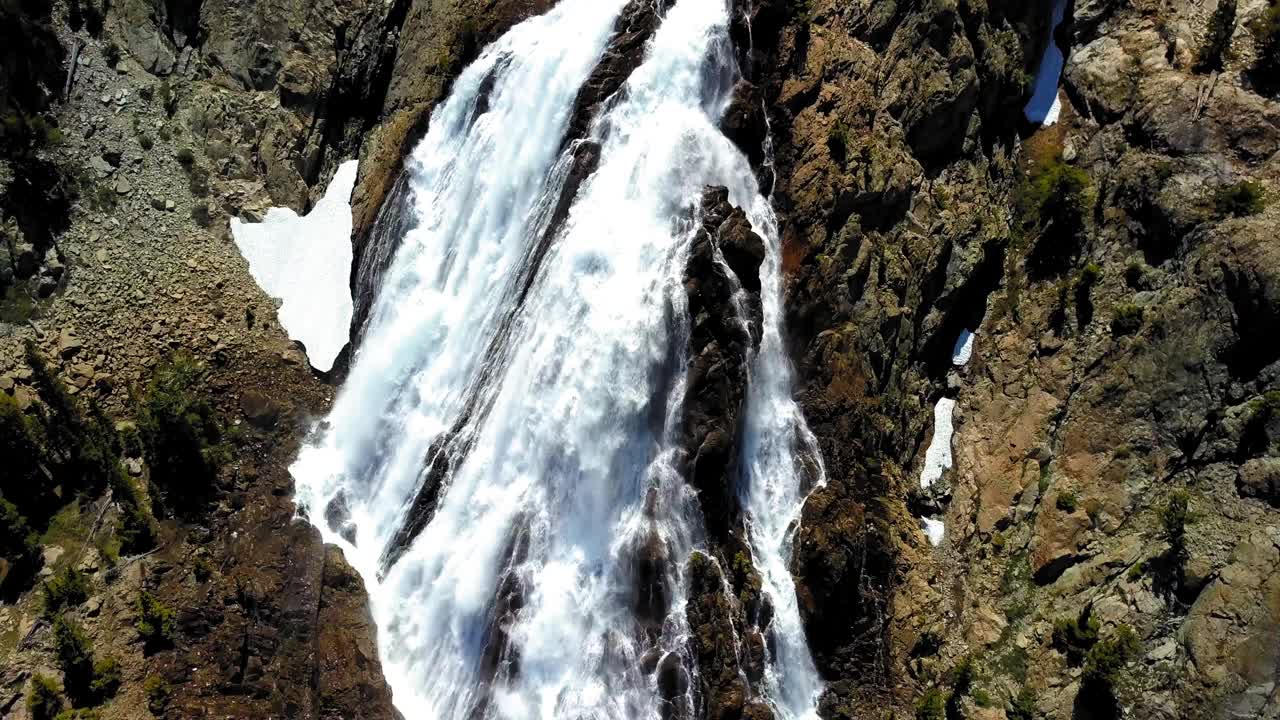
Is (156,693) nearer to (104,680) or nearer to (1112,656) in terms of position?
(104,680)

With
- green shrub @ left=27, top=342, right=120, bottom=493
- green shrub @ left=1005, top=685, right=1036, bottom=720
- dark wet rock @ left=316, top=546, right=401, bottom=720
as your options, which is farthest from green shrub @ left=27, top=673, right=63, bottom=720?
green shrub @ left=1005, top=685, right=1036, bottom=720

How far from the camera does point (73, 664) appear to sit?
23.2 meters

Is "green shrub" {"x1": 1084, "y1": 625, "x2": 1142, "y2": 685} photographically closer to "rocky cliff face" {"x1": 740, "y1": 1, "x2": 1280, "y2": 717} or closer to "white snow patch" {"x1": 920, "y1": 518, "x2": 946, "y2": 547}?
"rocky cliff face" {"x1": 740, "y1": 1, "x2": 1280, "y2": 717}

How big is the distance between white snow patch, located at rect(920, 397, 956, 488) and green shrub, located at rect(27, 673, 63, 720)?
2580cm

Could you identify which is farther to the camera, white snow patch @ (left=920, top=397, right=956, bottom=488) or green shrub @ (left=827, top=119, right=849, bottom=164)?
white snow patch @ (left=920, top=397, right=956, bottom=488)

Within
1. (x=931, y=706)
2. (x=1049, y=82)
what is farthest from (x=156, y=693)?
(x=1049, y=82)

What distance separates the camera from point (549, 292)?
88.9 ft

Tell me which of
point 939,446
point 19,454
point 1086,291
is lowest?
point 19,454

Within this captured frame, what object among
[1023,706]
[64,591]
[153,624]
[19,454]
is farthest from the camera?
[1023,706]

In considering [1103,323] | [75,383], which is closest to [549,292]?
[75,383]

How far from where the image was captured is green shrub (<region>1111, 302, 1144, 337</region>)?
2830cm

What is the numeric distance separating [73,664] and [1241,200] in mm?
35255

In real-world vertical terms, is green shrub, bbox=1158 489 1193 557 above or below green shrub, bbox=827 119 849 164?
below

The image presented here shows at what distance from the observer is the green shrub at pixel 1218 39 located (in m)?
29.0
